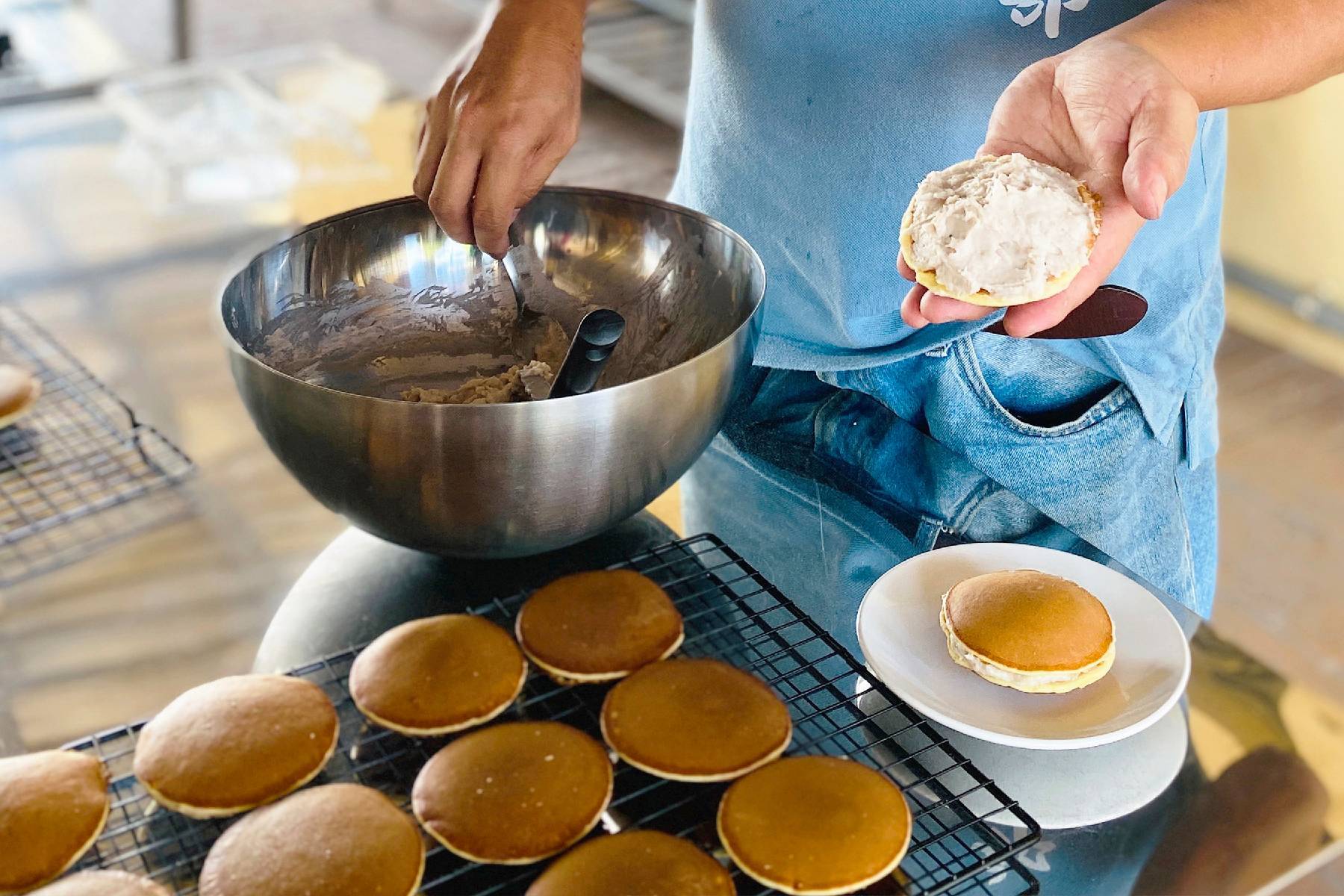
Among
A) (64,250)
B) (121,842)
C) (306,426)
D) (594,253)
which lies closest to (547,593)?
(306,426)

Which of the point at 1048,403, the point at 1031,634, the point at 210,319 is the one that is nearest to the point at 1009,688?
the point at 1031,634

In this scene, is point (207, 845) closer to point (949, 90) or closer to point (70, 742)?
point (70, 742)

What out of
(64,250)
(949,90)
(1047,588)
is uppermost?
(949,90)

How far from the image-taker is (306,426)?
86 centimetres

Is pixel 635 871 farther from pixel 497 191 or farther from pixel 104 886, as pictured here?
pixel 497 191

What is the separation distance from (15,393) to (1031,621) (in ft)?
2.90

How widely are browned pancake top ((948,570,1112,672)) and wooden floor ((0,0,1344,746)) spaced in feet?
1.36

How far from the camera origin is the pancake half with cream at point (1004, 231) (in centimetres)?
93

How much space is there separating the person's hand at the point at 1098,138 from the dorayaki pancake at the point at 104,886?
644 millimetres

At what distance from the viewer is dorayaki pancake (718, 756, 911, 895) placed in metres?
0.68

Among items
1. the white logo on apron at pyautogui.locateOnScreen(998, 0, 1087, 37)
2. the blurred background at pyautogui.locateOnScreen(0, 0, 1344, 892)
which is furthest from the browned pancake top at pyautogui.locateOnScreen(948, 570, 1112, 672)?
the white logo on apron at pyautogui.locateOnScreen(998, 0, 1087, 37)

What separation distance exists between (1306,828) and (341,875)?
562mm

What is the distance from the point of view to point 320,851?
2.27ft

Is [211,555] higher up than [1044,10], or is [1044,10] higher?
[1044,10]
